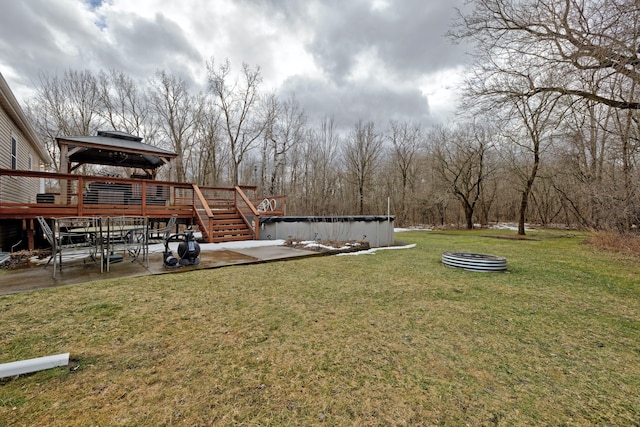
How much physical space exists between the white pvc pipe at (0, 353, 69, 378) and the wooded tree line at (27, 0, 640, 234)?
26.0ft

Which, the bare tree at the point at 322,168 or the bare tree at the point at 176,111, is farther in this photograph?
the bare tree at the point at 322,168

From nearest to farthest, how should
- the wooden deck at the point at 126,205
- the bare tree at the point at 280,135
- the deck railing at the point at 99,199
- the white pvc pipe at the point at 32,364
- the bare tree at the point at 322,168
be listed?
the white pvc pipe at the point at 32,364, the deck railing at the point at 99,199, the wooden deck at the point at 126,205, the bare tree at the point at 280,135, the bare tree at the point at 322,168

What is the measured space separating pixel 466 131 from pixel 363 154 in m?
7.62

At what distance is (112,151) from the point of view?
1002 centimetres

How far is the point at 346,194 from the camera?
2400 cm

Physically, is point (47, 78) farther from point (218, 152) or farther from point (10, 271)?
point (10, 271)

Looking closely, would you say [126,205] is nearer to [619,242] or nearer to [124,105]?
[619,242]

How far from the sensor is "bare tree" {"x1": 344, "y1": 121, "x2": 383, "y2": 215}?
2272 centimetres

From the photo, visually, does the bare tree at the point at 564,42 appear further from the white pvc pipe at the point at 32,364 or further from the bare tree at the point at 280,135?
the bare tree at the point at 280,135

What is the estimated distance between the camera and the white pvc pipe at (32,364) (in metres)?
1.64

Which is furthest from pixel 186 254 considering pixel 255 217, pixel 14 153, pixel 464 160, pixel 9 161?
pixel 464 160

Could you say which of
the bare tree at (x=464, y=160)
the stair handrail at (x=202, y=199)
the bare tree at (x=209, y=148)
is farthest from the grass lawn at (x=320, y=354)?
the bare tree at (x=209, y=148)

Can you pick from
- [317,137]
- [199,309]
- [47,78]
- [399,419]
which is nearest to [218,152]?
[317,137]

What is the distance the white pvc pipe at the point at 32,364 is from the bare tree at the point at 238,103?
17.5 metres
